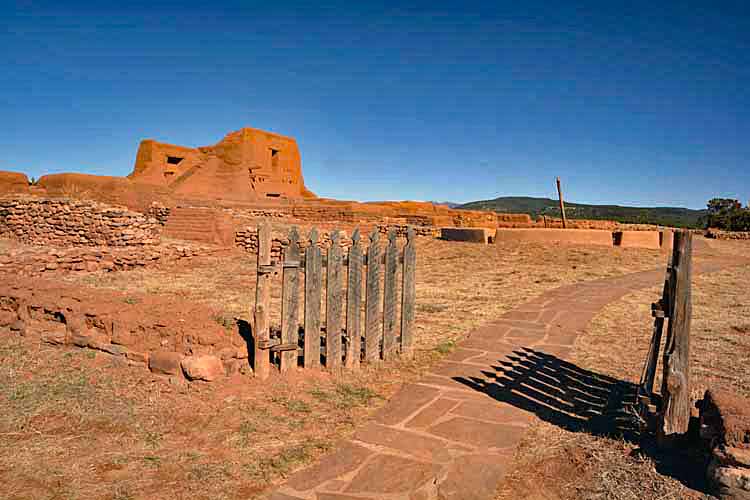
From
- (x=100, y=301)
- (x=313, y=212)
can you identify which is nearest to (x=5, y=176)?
(x=313, y=212)

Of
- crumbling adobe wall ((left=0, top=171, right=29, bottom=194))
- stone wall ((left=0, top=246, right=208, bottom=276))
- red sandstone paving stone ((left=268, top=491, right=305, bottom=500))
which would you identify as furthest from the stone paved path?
crumbling adobe wall ((left=0, top=171, right=29, bottom=194))

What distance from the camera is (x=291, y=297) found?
449 cm

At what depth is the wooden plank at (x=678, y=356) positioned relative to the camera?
3053 millimetres

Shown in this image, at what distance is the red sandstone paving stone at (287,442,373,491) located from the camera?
9.46ft

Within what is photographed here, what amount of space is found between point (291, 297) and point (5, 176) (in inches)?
855

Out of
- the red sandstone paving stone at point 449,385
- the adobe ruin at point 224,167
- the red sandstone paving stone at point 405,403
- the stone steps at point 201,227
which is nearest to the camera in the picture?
the red sandstone paving stone at point 405,403

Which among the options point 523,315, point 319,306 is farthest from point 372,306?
point 523,315

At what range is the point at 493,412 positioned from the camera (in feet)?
12.9

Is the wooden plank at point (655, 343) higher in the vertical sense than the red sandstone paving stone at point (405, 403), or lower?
higher

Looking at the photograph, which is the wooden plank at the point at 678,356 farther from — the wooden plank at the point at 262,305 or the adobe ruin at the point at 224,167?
the adobe ruin at the point at 224,167

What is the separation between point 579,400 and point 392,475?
2128 mm

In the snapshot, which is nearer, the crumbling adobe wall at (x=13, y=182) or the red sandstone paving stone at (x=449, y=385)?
the red sandstone paving stone at (x=449, y=385)

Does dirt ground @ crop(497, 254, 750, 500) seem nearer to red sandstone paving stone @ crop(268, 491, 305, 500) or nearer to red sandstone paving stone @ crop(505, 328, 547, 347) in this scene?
red sandstone paving stone @ crop(505, 328, 547, 347)

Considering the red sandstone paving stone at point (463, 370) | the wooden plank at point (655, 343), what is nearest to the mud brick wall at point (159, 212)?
the red sandstone paving stone at point (463, 370)
